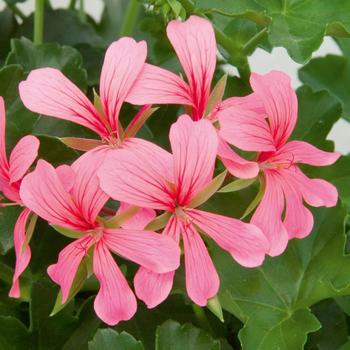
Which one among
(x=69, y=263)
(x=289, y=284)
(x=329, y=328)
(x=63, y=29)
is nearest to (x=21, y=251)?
(x=69, y=263)

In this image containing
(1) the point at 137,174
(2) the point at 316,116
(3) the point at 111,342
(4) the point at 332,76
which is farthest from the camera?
(4) the point at 332,76

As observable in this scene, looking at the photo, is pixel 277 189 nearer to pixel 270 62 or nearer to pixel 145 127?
pixel 145 127

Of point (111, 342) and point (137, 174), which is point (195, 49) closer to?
point (137, 174)

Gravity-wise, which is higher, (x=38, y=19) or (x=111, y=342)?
(x=38, y=19)

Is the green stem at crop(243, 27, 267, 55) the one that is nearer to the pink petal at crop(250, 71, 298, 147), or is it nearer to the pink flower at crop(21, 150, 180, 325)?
the pink petal at crop(250, 71, 298, 147)

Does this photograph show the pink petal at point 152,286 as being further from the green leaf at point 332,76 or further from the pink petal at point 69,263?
the green leaf at point 332,76

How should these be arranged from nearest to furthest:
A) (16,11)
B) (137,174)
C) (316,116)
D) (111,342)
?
(137,174)
(111,342)
(316,116)
(16,11)

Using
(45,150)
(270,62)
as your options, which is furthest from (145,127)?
(270,62)
